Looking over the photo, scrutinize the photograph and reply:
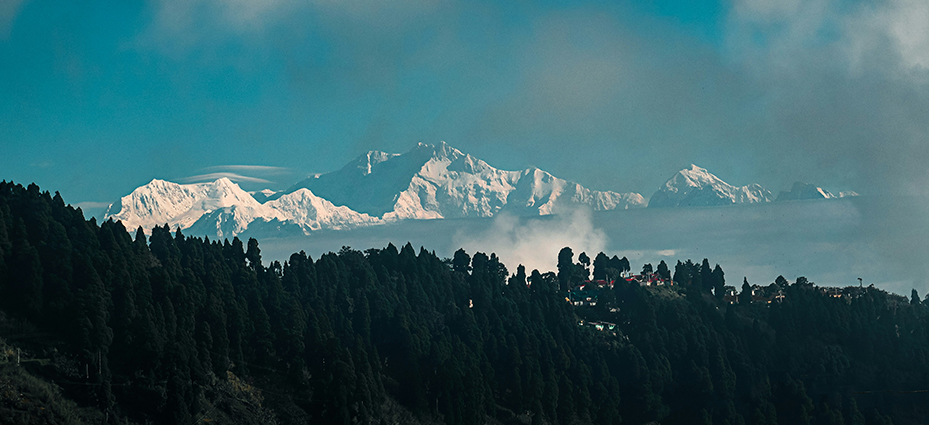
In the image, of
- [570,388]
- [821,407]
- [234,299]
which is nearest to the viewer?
[234,299]

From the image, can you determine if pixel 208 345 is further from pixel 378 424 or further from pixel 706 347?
pixel 706 347

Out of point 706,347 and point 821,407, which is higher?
point 706,347

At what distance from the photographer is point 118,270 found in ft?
415

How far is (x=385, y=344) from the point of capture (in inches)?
6019

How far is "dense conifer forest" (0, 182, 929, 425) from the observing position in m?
110

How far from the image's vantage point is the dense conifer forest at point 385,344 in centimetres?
10969

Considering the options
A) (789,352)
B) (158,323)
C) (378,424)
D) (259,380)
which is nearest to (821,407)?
(789,352)

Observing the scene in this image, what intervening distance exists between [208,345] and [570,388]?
62.7 metres

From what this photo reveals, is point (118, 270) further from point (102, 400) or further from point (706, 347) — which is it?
point (706, 347)

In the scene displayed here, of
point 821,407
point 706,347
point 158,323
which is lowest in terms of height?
point 821,407

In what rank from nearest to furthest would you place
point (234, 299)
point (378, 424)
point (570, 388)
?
1. point (378, 424)
2. point (234, 299)
3. point (570, 388)

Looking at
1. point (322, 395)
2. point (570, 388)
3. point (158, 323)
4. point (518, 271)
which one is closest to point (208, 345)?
point (158, 323)

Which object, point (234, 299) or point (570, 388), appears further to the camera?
point (570, 388)

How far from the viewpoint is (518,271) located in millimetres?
197125
